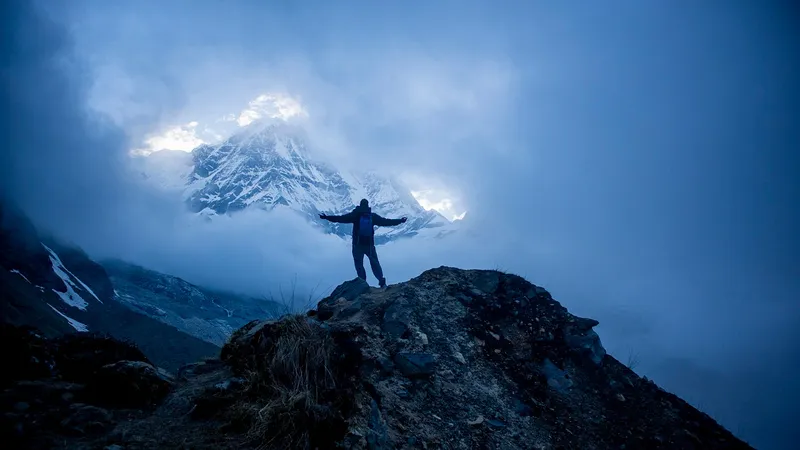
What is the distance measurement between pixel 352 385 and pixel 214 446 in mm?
1818

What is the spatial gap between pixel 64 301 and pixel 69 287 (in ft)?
57.3

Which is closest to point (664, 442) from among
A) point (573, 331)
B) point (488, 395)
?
point (573, 331)

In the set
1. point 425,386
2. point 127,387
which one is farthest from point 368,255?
point 127,387

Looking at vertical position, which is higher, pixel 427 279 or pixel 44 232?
pixel 44 232

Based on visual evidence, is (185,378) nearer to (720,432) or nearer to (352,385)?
(352,385)

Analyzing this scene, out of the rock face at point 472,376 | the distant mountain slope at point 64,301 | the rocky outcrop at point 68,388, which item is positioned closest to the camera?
the rocky outcrop at point 68,388

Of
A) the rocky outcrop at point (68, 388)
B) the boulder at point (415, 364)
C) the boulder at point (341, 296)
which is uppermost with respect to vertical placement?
the boulder at point (341, 296)

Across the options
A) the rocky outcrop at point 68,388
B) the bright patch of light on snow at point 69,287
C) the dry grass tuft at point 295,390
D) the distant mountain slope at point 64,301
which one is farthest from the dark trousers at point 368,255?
the bright patch of light on snow at point 69,287

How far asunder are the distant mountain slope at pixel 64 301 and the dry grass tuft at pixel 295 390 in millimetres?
119588

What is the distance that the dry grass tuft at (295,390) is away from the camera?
14.4ft

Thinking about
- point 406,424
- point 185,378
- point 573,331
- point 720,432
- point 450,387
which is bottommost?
point 185,378

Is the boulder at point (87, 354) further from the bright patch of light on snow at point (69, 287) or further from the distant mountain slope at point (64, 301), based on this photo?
the bright patch of light on snow at point (69, 287)

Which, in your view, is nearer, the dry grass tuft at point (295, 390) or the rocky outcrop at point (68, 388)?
the rocky outcrop at point (68, 388)

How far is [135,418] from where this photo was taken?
4746 millimetres
